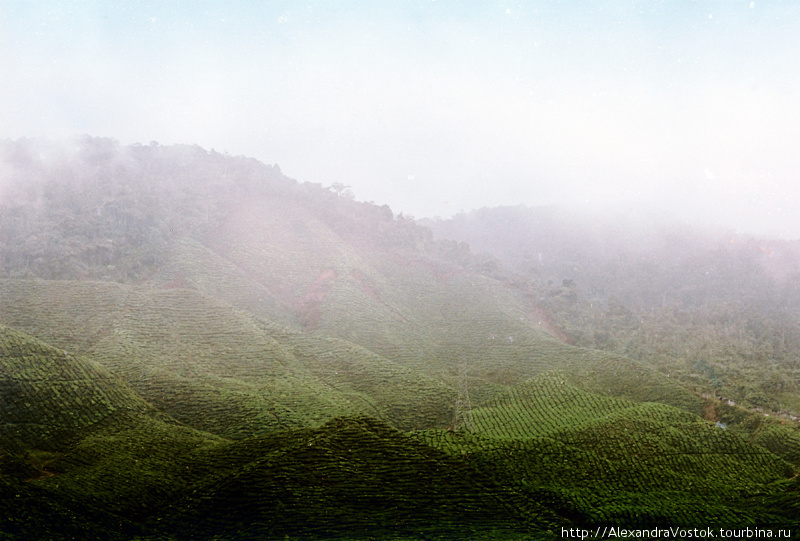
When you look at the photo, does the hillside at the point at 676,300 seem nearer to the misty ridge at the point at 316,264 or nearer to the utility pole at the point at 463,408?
the misty ridge at the point at 316,264

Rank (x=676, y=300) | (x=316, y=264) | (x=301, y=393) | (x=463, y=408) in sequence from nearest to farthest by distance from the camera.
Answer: (x=301, y=393), (x=463, y=408), (x=316, y=264), (x=676, y=300)

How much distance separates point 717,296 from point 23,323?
73024 millimetres

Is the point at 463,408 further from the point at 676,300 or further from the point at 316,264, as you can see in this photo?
the point at 676,300

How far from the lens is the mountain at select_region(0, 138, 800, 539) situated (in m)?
18.5

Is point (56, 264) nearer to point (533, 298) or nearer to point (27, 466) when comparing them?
point (27, 466)

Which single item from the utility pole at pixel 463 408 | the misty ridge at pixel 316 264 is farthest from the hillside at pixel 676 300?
the utility pole at pixel 463 408

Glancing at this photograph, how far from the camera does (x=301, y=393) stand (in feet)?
101

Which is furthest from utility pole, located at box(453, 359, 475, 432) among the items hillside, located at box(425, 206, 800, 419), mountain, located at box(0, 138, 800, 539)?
hillside, located at box(425, 206, 800, 419)

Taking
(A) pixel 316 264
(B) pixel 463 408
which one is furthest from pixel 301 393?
(A) pixel 316 264

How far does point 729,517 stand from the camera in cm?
1878

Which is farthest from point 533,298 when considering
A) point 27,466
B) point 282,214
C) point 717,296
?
point 27,466

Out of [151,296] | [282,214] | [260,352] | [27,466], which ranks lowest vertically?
[27,466]

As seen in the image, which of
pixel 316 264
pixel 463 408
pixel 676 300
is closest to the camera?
pixel 463 408

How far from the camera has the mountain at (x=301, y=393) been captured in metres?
18.5
